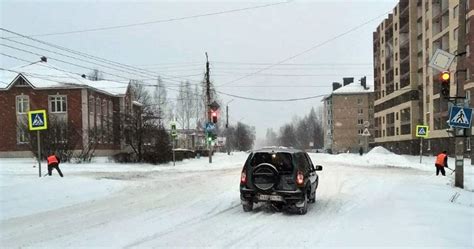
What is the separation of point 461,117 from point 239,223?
9825mm

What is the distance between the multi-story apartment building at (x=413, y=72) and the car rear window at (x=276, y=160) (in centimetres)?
3764

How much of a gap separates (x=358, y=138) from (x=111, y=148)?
80.5 metres

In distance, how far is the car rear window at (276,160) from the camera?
12.8 meters

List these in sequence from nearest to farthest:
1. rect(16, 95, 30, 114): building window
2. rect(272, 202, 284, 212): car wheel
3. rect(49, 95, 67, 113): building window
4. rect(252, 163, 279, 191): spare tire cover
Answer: rect(252, 163, 279, 191): spare tire cover, rect(272, 202, 284, 212): car wheel, rect(16, 95, 30, 114): building window, rect(49, 95, 67, 113): building window

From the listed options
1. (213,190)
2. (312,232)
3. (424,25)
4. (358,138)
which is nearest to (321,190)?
(213,190)

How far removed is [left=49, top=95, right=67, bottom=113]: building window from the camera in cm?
5091

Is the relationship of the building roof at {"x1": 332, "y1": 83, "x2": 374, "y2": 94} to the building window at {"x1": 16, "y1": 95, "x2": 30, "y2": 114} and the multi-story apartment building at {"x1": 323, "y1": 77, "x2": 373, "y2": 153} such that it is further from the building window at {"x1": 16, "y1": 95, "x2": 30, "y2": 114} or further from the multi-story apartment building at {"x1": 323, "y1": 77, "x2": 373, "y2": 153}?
the building window at {"x1": 16, "y1": 95, "x2": 30, "y2": 114}

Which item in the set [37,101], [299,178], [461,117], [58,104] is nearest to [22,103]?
Answer: [37,101]

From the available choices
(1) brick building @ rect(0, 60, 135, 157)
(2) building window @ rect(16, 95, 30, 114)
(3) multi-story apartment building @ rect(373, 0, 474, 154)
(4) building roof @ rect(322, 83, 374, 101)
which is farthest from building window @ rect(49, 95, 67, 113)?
(4) building roof @ rect(322, 83, 374, 101)

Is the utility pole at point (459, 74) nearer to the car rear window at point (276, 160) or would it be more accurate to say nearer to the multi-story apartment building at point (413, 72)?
the car rear window at point (276, 160)

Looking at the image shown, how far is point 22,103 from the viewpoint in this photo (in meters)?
50.8

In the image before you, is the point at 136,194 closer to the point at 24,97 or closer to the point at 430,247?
the point at 430,247

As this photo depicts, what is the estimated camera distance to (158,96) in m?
94.4

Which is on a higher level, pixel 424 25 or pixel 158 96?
pixel 424 25
